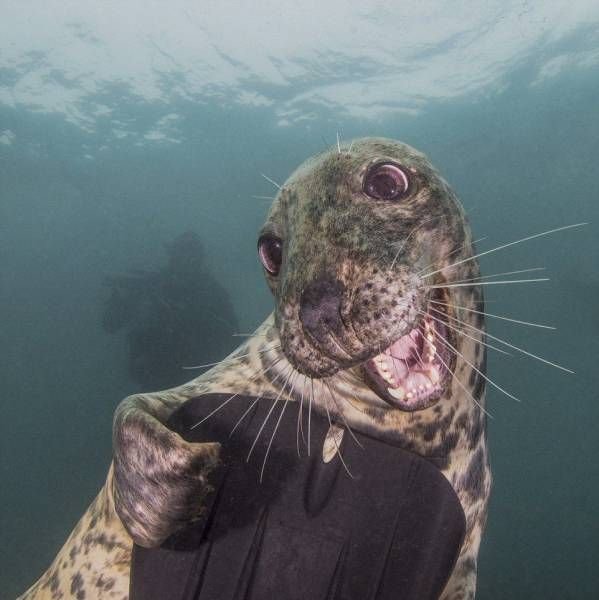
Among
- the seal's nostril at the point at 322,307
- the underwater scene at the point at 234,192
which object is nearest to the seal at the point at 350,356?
the seal's nostril at the point at 322,307

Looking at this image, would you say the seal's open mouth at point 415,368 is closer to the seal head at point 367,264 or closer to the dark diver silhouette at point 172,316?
the seal head at point 367,264

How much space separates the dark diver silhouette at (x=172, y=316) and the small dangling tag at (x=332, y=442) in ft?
61.4

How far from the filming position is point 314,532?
70.7 inches

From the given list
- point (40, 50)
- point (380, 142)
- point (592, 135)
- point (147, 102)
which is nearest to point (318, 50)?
point (147, 102)

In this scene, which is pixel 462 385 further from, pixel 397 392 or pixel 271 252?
pixel 271 252

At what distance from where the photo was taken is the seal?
4.96 ft

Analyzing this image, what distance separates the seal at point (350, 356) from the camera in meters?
1.51

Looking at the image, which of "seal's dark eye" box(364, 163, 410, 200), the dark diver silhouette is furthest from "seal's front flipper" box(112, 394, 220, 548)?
the dark diver silhouette

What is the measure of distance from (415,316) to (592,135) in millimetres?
35259

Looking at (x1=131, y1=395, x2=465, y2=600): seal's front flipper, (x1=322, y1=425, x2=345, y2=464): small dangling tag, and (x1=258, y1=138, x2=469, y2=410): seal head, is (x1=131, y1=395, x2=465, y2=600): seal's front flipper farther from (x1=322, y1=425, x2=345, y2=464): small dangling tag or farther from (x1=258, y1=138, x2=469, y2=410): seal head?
(x1=258, y1=138, x2=469, y2=410): seal head

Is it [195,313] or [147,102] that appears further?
[147,102]

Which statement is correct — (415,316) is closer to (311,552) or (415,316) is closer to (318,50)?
(311,552)

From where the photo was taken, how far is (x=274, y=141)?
3036cm

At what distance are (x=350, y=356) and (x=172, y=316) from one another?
20298mm
